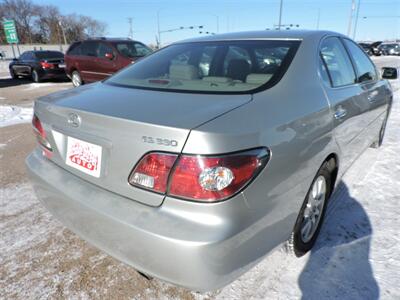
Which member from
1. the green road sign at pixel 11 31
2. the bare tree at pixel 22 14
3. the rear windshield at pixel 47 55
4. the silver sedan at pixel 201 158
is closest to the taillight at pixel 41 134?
the silver sedan at pixel 201 158

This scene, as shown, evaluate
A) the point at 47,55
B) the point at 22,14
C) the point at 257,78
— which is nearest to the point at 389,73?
the point at 257,78

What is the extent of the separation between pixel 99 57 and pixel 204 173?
32.0 feet

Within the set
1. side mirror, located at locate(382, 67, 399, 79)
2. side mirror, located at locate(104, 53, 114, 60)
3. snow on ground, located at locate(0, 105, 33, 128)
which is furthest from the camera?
side mirror, located at locate(104, 53, 114, 60)

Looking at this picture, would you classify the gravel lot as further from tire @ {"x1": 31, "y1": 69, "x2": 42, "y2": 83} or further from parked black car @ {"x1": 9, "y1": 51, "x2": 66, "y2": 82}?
tire @ {"x1": 31, "y1": 69, "x2": 42, "y2": 83}

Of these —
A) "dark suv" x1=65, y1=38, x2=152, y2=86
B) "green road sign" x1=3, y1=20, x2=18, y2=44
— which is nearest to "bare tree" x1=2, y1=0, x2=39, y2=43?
"green road sign" x1=3, y1=20, x2=18, y2=44

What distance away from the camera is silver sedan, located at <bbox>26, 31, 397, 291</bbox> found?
4.58ft

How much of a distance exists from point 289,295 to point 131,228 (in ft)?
3.62

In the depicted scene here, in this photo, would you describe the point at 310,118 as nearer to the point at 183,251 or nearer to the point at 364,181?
the point at 183,251

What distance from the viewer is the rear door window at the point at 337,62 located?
2.45m

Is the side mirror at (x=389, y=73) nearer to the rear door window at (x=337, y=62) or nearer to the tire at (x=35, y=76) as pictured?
the rear door window at (x=337, y=62)

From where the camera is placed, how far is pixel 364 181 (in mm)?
3436

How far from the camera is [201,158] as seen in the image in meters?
1.36

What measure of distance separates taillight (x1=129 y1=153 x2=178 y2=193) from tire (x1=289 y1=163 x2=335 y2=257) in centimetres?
99

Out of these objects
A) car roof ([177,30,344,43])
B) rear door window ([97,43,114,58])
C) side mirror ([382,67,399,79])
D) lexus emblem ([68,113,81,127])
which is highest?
car roof ([177,30,344,43])
